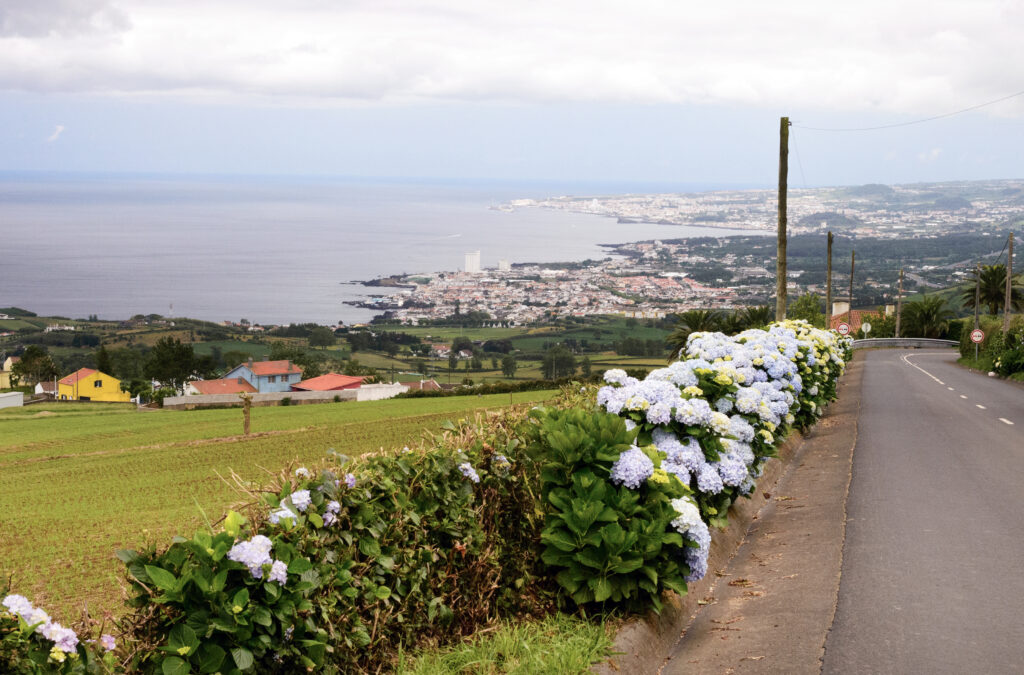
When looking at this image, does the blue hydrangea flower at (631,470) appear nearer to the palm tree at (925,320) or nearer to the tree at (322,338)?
the palm tree at (925,320)

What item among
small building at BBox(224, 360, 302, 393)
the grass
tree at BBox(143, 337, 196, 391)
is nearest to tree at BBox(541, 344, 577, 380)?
small building at BBox(224, 360, 302, 393)

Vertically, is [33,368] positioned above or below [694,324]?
below

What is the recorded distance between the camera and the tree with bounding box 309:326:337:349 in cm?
13000

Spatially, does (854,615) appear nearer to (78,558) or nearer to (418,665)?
(418,665)

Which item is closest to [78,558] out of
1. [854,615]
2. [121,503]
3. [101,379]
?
[121,503]

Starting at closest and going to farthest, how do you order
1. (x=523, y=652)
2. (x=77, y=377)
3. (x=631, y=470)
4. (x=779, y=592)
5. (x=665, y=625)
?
(x=523, y=652) → (x=631, y=470) → (x=665, y=625) → (x=779, y=592) → (x=77, y=377)

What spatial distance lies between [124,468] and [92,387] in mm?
58422

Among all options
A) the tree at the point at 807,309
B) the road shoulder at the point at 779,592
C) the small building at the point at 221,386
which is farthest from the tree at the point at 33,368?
the road shoulder at the point at 779,592

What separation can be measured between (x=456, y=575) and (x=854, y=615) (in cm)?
272

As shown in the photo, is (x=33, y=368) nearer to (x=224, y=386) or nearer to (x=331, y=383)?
(x=224, y=386)

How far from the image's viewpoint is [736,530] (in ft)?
29.8

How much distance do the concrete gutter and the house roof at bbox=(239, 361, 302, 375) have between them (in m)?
74.6

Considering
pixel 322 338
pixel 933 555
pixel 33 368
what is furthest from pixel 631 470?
pixel 322 338

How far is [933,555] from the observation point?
7.71m
